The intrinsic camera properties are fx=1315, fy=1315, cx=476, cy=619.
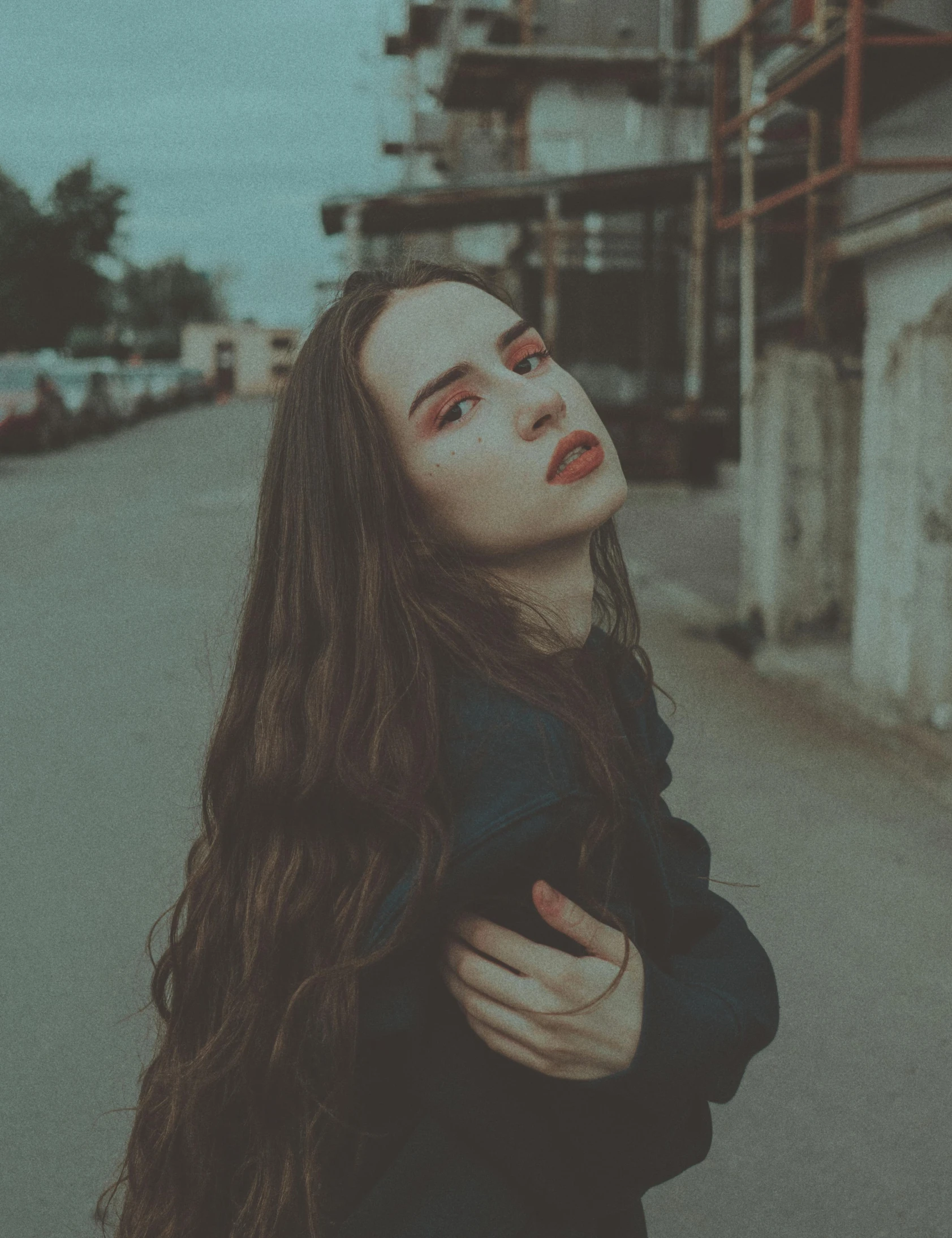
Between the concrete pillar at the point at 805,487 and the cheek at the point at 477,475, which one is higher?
the cheek at the point at 477,475

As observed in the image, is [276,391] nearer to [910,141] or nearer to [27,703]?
[27,703]

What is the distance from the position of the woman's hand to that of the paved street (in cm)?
85

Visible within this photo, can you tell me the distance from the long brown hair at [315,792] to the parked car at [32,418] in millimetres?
21818

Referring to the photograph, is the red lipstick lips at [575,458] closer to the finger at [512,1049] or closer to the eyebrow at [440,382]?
the eyebrow at [440,382]

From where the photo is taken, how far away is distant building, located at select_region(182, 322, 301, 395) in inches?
2781

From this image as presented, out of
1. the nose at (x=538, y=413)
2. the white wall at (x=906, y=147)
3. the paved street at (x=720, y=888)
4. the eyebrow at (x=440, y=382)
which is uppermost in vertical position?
the white wall at (x=906, y=147)

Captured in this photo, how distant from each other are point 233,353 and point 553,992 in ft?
246

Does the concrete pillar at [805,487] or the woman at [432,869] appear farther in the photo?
the concrete pillar at [805,487]

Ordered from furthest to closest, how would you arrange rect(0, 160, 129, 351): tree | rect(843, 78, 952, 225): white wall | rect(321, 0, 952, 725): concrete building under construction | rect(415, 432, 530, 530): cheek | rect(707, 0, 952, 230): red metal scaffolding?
rect(0, 160, 129, 351): tree, rect(843, 78, 952, 225): white wall, rect(321, 0, 952, 725): concrete building under construction, rect(707, 0, 952, 230): red metal scaffolding, rect(415, 432, 530, 530): cheek

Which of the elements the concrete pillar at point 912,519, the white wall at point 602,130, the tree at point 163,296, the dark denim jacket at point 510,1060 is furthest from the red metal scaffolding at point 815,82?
the tree at point 163,296

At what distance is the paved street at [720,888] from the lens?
2912mm

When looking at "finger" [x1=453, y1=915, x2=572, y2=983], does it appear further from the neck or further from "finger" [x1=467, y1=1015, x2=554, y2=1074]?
the neck

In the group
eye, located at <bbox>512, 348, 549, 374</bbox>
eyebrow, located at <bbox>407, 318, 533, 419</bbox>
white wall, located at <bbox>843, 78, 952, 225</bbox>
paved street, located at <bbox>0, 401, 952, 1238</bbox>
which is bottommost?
paved street, located at <bbox>0, 401, 952, 1238</bbox>

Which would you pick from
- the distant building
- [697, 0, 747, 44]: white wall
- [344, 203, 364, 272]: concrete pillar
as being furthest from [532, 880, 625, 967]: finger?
the distant building
